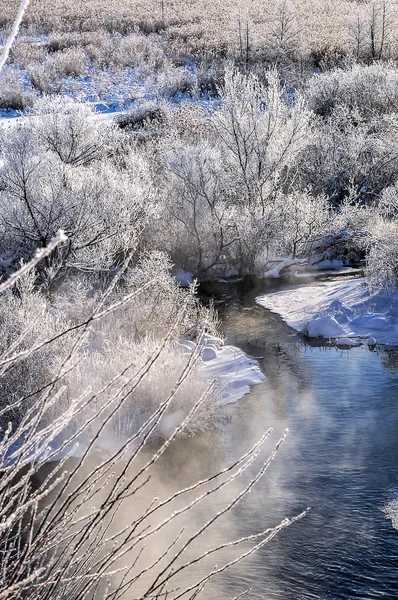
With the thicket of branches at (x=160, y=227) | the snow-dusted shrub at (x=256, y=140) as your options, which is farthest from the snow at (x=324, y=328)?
the snow-dusted shrub at (x=256, y=140)

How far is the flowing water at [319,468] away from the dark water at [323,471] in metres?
0.01

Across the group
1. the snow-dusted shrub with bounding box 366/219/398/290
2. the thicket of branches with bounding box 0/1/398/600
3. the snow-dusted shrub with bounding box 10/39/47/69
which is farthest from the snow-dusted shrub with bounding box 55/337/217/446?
the snow-dusted shrub with bounding box 10/39/47/69

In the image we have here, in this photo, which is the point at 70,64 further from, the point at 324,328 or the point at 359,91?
the point at 324,328

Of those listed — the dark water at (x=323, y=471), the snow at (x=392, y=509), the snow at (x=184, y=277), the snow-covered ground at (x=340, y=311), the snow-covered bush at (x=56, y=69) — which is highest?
the snow-covered bush at (x=56, y=69)

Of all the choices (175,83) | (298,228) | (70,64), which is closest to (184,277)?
(298,228)

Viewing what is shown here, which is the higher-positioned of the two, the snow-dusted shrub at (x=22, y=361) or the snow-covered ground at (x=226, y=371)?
the snow-dusted shrub at (x=22, y=361)

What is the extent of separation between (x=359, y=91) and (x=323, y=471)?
24.8 metres

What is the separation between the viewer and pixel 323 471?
9.21m

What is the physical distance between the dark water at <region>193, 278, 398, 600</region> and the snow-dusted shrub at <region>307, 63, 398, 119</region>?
18.6m

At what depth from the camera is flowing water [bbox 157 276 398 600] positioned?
7.21 metres

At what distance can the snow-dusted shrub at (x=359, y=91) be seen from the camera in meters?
29.4

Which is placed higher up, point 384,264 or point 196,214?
point 196,214

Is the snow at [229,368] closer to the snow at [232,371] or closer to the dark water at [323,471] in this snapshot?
the snow at [232,371]

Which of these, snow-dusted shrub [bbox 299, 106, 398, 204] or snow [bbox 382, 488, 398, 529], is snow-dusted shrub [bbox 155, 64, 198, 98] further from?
snow [bbox 382, 488, 398, 529]
